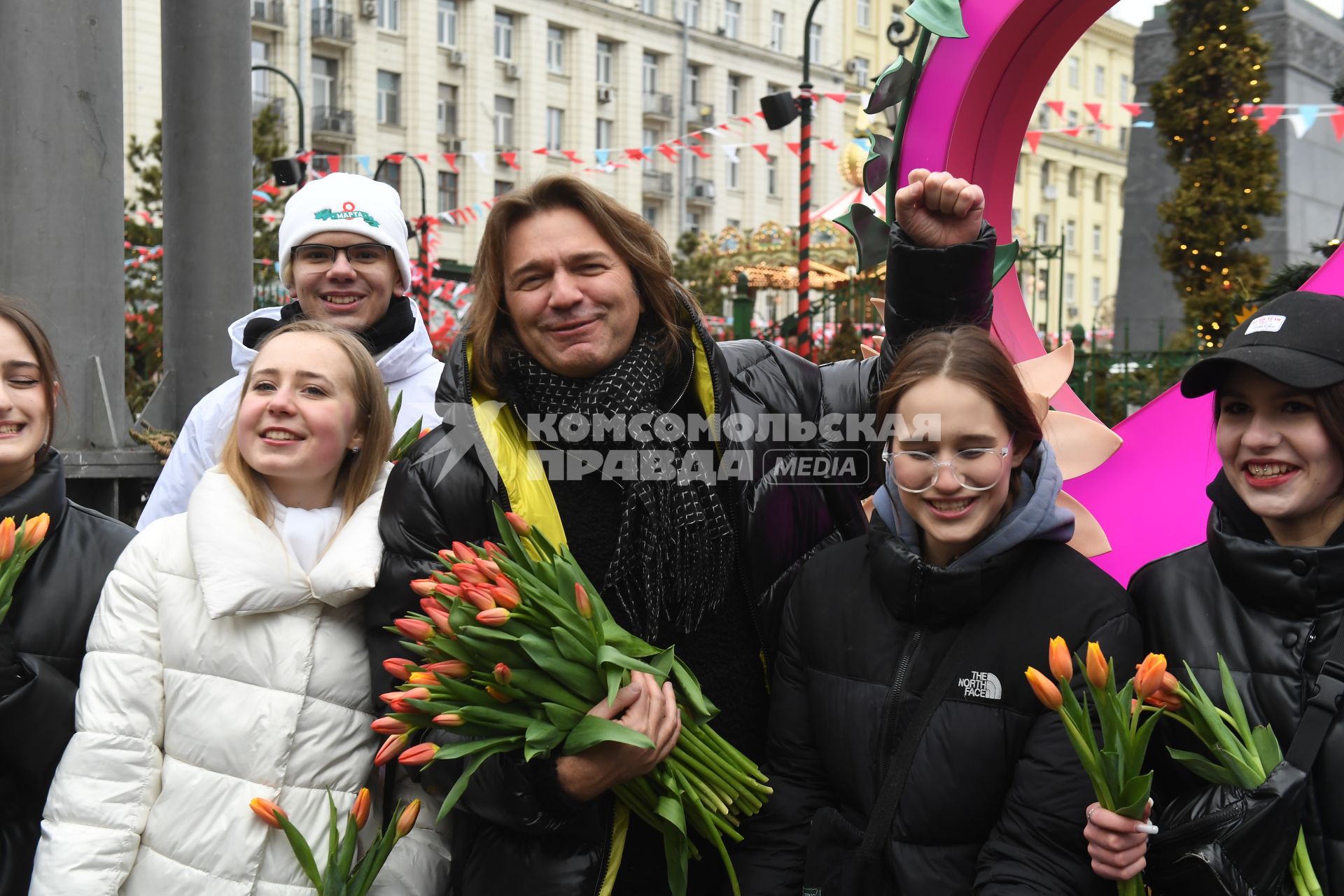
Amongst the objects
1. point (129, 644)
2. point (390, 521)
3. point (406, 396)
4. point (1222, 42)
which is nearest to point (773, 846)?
point (390, 521)

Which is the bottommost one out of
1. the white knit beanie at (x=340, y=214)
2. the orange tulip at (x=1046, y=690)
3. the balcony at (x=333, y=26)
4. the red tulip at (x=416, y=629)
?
the orange tulip at (x=1046, y=690)

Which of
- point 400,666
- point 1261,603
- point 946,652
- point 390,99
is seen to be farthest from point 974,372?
point 390,99

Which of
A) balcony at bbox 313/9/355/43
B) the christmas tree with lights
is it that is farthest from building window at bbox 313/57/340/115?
the christmas tree with lights

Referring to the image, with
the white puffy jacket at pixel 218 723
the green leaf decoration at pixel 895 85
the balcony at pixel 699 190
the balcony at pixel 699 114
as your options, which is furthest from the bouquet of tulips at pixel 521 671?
the balcony at pixel 699 114

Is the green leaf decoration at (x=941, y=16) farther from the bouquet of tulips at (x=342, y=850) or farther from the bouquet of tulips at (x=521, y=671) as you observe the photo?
the bouquet of tulips at (x=342, y=850)

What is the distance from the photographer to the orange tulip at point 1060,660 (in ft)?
6.44

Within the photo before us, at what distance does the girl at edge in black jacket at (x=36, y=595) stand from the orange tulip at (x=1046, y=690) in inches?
71.4

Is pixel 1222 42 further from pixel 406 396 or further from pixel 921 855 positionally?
pixel 921 855

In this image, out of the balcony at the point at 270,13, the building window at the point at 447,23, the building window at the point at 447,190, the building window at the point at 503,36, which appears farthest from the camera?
the building window at the point at 503,36

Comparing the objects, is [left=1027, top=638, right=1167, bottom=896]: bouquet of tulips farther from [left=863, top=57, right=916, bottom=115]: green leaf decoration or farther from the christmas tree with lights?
the christmas tree with lights

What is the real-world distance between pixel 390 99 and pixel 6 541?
39401mm

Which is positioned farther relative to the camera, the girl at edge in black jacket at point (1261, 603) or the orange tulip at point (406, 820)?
the orange tulip at point (406, 820)

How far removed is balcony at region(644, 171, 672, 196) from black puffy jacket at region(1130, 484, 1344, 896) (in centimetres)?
4451

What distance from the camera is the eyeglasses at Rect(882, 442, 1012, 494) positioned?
7.65 feet
